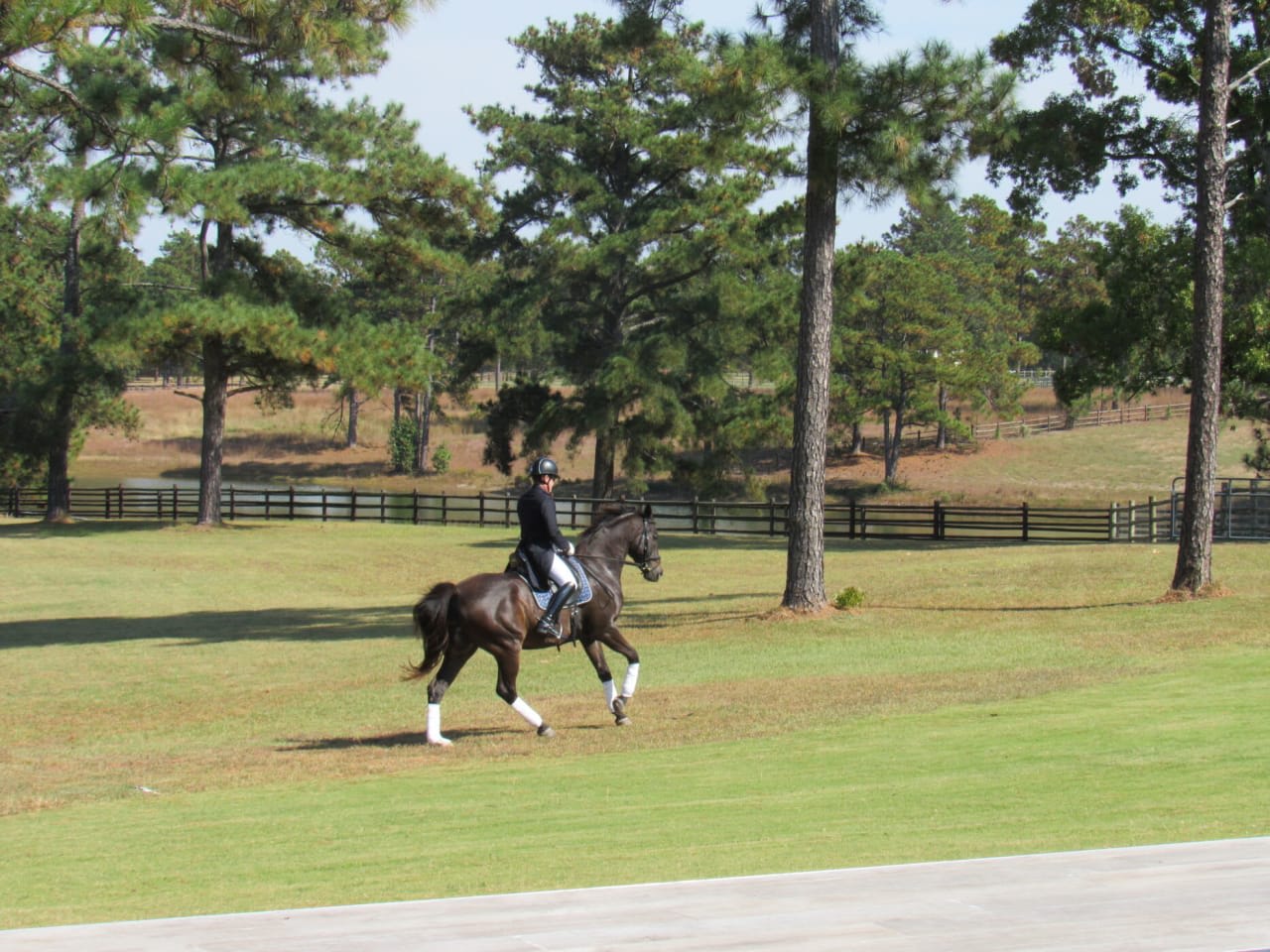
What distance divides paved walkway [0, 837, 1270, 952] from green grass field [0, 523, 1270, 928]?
124 cm

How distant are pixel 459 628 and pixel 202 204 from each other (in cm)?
3074

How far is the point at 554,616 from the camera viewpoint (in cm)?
1329

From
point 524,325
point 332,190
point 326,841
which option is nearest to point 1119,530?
point 524,325

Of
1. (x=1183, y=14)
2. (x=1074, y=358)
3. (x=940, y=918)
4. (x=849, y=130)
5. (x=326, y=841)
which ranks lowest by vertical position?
(x=326, y=841)

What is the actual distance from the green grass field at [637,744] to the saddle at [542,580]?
129cm

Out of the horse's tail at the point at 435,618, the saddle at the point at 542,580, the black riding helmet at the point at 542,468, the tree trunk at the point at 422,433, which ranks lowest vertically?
the horse's tail at the point at 435,618

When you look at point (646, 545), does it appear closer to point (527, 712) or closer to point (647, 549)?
point (647, 549)

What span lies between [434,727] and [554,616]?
154 centimetres

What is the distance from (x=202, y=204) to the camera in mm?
40594

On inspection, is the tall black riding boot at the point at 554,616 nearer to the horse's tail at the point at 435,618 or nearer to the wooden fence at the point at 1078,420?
the horse's tail at the point at 435,618

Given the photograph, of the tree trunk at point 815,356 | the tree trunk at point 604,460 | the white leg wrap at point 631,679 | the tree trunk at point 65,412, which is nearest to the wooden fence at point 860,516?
the tree trunk at point 604,460

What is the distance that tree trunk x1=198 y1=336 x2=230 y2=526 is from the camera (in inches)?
1781

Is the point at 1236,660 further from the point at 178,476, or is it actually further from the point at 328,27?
the point at 178,476

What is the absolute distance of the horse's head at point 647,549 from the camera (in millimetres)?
14609
